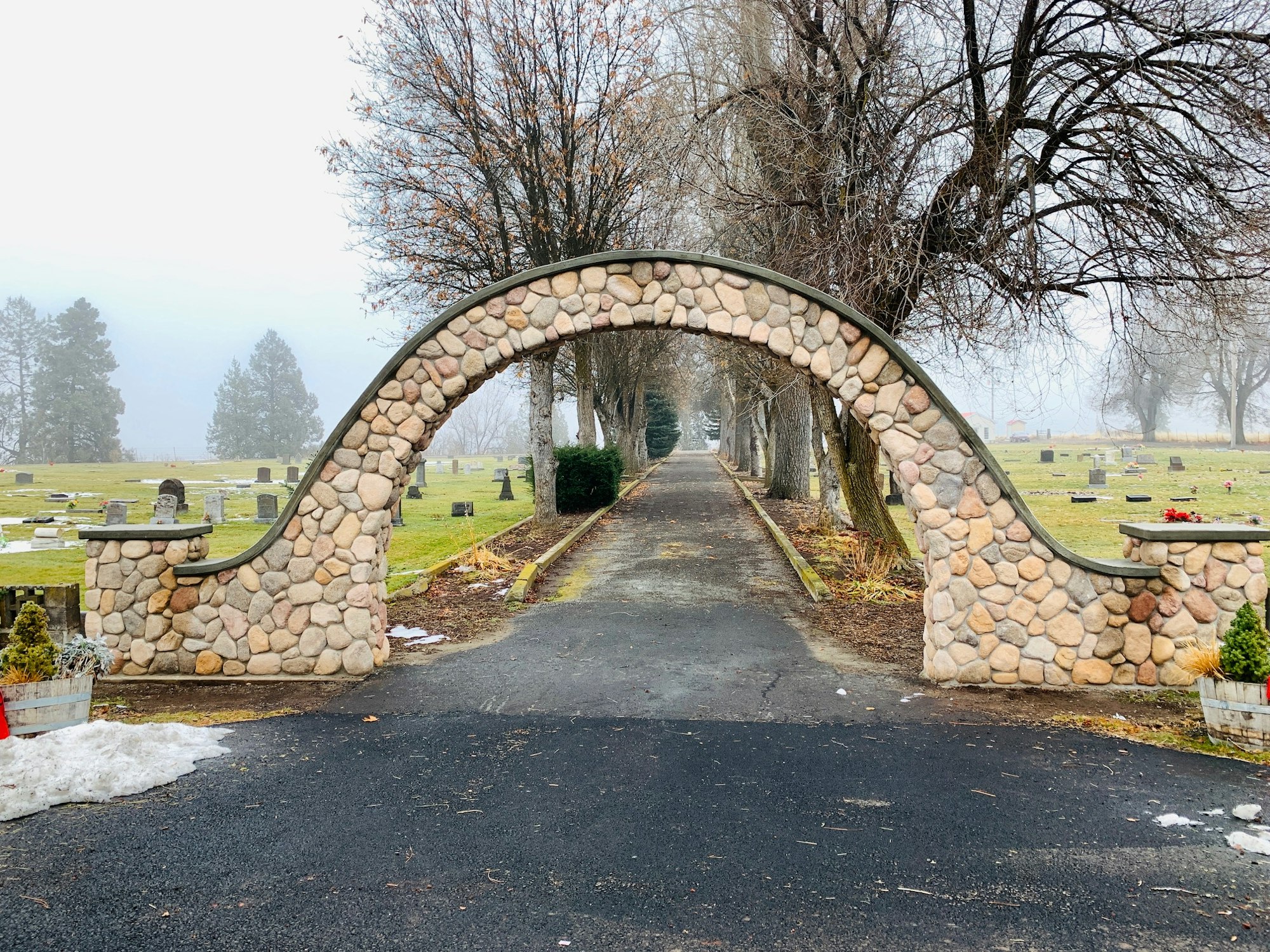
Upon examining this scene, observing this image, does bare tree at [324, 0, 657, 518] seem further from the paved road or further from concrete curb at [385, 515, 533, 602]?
the paved road

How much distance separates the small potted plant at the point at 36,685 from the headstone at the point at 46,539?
39.7 ft

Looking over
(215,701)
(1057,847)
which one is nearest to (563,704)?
(215,701)

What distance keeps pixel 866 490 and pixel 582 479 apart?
10.5 m

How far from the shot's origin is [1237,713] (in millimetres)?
5477

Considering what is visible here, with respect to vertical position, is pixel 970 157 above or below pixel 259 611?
above

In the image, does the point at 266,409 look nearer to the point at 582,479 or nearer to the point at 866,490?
the point at 582,479

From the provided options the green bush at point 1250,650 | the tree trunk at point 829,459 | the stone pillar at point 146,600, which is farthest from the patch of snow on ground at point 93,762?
the tree trunk at point 829,459

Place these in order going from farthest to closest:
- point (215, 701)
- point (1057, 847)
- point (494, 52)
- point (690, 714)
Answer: point (494, 52), point (215, 701), point (690, 714), point (1057, 847)

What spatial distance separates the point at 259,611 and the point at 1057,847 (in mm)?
6577

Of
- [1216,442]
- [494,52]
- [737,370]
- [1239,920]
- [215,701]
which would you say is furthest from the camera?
[1216,442]

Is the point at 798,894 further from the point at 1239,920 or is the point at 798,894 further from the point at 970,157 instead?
the point at 970,157

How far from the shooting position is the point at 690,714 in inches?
247

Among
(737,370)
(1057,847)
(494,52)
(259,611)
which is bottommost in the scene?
(1057,847)

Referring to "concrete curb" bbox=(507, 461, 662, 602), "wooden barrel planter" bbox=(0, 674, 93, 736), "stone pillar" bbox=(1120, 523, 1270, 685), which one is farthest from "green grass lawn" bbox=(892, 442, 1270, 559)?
"wooden barrel planter" bbox=(0, 674, 93, 736)
